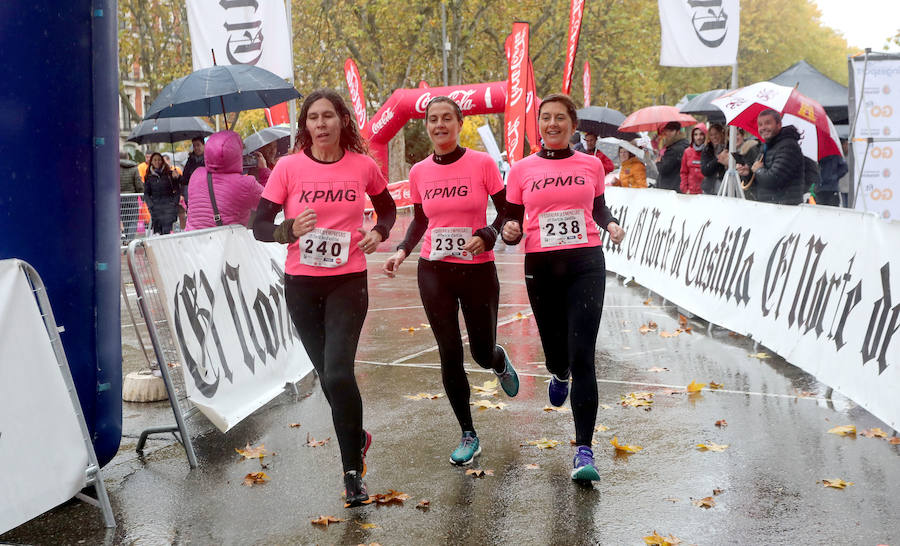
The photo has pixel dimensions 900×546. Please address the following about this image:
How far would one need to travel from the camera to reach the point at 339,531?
4.48m

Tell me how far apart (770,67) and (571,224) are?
6108 cm

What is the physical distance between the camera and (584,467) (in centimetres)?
496

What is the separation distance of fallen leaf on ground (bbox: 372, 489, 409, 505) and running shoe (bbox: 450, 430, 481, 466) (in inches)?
20.5

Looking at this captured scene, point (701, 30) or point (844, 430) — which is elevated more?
point (701, 30)

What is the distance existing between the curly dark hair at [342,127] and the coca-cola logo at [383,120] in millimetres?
20249

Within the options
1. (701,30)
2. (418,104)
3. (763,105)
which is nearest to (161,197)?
(418,104)

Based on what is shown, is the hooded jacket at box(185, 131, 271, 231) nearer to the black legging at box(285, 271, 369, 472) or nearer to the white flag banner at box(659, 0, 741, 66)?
the black legging at box(285, 271, 369, 472)

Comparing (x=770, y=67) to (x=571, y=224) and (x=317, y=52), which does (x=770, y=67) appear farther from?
(x=571, y=224)

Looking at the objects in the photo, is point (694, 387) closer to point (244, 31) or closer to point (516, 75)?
point (244, 31)

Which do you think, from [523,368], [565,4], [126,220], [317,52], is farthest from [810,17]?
Answer: [523,368]

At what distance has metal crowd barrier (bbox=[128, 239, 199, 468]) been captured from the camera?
5582 mm

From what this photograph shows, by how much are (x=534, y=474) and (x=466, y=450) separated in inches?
17.0

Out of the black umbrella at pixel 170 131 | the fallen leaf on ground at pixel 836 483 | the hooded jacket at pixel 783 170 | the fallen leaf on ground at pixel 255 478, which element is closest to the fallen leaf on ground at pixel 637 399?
the fallen leaf on ground at pixel 836 483

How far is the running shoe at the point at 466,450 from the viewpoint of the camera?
5.41 m
